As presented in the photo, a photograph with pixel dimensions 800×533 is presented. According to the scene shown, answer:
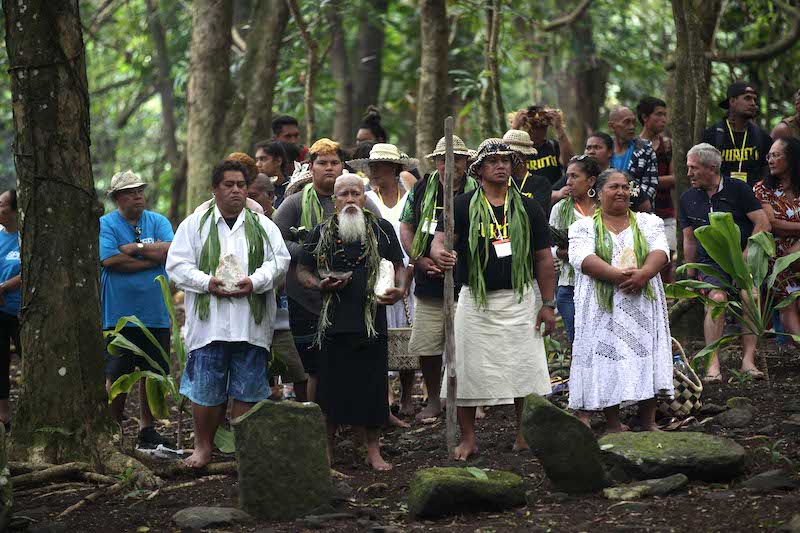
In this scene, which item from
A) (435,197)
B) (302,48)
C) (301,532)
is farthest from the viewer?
(302,48)

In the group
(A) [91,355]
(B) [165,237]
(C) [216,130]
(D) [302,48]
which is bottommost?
(A) [91,355]

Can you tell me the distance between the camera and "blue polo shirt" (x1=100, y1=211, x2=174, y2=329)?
8539 mm

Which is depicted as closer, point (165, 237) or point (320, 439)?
point (320, 439)

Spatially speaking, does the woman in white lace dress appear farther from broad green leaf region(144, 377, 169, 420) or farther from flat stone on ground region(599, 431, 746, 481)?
broad green leaf region(144, 377, 169, 420)

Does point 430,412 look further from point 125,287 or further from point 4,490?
point 4,490

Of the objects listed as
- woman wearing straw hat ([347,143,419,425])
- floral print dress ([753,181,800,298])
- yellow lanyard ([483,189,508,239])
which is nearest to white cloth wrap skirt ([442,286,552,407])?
yellow lanyard ([483,189,508,239])

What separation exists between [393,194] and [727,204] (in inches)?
110

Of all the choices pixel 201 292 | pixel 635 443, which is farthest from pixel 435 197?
pixel 635 443

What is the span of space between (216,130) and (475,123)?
6838mm

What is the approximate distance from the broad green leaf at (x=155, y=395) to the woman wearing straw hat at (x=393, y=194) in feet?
6.65

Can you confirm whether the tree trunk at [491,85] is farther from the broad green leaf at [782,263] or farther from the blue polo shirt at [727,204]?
the broad green leaf at [782,263]

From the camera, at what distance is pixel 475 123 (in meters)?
19.6

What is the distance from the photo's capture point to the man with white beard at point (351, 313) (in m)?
7.45

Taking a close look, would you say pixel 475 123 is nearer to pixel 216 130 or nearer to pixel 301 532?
pixel 216 130
